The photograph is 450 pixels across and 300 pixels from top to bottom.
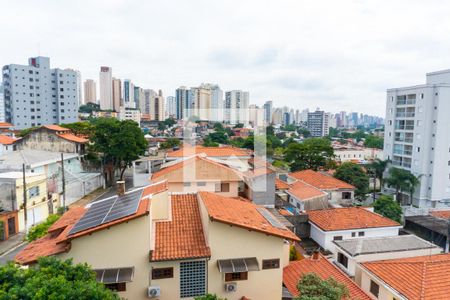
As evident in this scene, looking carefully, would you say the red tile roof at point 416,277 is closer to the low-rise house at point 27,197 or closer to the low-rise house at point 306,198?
the low-rise house at point 306,198

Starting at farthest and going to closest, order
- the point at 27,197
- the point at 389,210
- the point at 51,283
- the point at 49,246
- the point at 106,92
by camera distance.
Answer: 1. the point at 106,92
2. the point at 389,210
3. the point at 27,197
4. the point at 49,246
5. the point at 51,283

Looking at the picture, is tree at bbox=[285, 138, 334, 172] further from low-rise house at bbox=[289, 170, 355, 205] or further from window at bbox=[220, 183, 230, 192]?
window at bbox=[220, 183, 230, 192]

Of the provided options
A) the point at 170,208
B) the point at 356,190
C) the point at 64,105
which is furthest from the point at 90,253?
the point at 64,105

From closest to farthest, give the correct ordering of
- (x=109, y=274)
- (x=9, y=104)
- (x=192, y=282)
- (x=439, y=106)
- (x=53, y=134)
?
(x=109, y=274)
(x=192, y=282)
(x=439, y=106)
(x=53, y=134)
(x=9, y=104)

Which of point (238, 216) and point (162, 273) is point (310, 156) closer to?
point (238, 216)

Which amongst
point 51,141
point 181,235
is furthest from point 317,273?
point 51,141

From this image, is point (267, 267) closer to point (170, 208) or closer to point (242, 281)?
point (242, 281)
